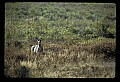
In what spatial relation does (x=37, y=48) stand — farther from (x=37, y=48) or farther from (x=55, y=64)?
(x=55, y=64)

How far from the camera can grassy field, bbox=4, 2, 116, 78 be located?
8414 millimetres

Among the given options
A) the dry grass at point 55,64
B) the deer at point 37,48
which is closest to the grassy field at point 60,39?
the dry grass at point 55,64

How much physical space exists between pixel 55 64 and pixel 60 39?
34.2 inches

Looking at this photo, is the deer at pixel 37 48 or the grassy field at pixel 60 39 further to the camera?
the deer at pixel 37 48

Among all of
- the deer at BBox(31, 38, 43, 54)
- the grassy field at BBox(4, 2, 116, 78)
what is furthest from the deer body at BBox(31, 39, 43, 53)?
the grassy field at BBox(4, 2, 116, 78)

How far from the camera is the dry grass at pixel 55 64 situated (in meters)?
8.37

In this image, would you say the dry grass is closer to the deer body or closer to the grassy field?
the grassy field

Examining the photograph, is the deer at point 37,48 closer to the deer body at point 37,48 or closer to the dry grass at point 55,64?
the deer body at point 37,48

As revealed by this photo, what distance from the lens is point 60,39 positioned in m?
8.95

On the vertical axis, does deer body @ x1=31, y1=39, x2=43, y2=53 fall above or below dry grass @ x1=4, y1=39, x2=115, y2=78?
above

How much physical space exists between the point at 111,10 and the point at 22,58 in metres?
3.06

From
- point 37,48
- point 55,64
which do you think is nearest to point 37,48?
point 37,48

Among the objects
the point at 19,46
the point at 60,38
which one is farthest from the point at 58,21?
the point at 19,46
